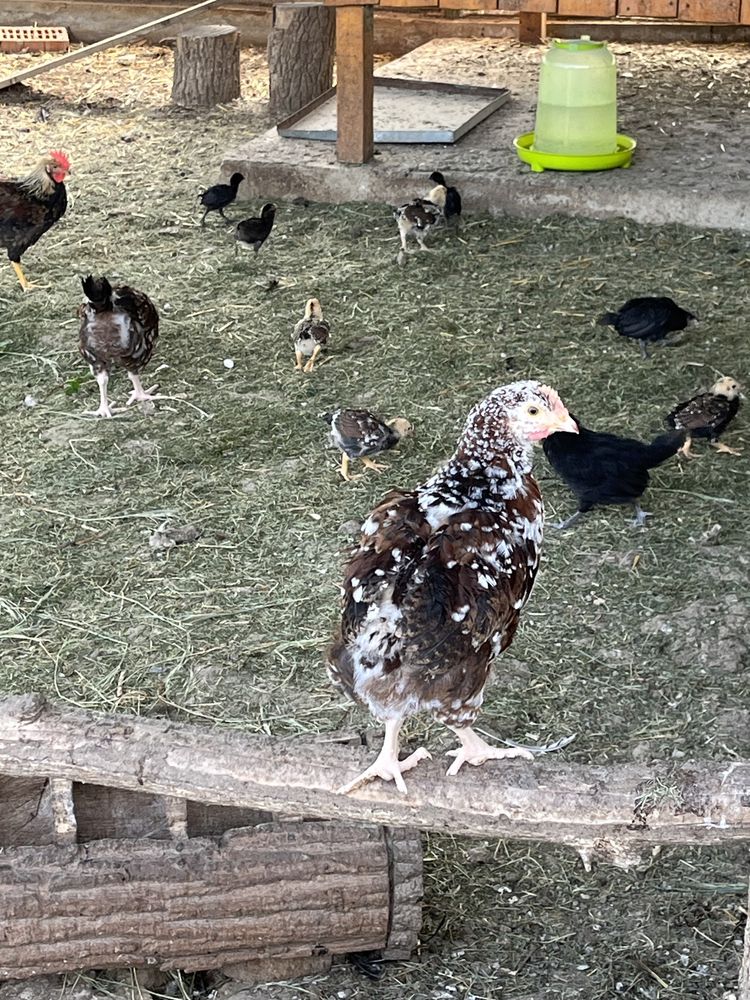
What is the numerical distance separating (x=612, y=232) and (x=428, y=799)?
18.7 ft

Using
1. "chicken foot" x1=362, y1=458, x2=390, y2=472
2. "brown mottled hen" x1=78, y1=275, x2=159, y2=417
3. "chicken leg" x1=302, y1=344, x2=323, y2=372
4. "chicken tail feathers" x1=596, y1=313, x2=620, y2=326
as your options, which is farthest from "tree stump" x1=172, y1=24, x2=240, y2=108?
A: "chicken foot" x1=362, y1=458, x2=390, y2=472

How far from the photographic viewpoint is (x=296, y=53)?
10.5m

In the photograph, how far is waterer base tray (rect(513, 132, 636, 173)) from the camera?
827 centimetres

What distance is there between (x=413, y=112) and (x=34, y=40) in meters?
4.82

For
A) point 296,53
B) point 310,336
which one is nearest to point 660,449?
point 310,336

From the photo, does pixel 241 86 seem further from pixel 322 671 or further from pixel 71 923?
pixel 71 923

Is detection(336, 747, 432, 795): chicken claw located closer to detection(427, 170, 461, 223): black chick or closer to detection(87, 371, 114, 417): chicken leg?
detection(87, 371, 114, 417): chicken leg

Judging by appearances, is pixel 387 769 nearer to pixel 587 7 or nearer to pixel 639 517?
pixel 639 517

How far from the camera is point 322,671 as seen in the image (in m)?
4.31

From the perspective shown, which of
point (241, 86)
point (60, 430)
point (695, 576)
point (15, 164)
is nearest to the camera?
point (695, 576)

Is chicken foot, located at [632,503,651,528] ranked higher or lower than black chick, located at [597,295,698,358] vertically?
lower

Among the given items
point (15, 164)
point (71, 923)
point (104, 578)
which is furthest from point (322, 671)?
point (15, 164)

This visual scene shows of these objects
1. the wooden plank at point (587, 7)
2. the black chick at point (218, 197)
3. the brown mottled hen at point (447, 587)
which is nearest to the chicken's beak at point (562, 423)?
the brown mottled hen at point (447, 587)

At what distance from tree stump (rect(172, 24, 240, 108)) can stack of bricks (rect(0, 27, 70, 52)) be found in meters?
1.99
